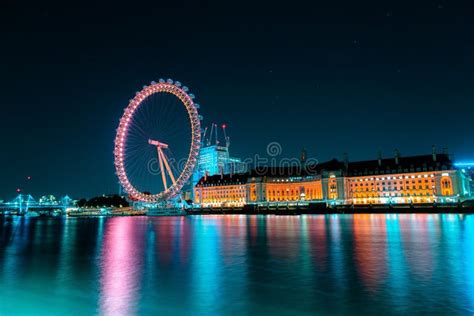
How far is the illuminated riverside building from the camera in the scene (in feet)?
265

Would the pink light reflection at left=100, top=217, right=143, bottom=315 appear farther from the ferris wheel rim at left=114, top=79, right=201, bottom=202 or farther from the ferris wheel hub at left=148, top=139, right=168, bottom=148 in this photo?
the ferris wheel hub at left=148, top=139, right=168, bottom=148

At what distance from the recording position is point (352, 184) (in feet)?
309

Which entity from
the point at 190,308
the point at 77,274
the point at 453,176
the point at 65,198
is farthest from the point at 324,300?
the point at 65,198

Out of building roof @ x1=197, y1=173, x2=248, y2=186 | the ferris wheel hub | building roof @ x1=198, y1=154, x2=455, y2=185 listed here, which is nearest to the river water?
the ferris wheel hub

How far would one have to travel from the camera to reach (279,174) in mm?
111312

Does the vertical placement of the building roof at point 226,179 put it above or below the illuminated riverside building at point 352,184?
above

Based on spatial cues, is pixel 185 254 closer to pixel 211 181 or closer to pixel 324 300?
pixel 324 300

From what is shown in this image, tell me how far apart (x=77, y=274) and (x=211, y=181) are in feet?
375

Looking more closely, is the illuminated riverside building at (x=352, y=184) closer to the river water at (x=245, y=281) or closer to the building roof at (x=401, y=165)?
the building roof at (x=401, y=165)

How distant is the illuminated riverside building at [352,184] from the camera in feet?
265

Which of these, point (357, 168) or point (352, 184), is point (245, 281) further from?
point (357, 168)

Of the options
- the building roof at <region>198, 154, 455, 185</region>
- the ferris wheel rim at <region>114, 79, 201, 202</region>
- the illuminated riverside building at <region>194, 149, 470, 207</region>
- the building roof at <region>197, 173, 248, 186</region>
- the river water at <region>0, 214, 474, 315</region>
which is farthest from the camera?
the building roof at <region>197, 173, 248, 186</region>

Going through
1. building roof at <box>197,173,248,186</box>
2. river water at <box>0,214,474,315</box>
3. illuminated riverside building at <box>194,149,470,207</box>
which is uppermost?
building roof at <box>197,173,248,186</box>

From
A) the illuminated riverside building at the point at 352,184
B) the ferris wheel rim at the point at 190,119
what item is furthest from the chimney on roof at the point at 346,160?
the ferris wheel rim at the point at 190,119
